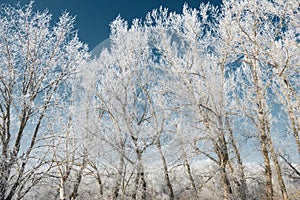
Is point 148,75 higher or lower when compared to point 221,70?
higher

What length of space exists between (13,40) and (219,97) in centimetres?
607

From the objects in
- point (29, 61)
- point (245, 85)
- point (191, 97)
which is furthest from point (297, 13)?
point (29, 61)

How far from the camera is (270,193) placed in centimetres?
695

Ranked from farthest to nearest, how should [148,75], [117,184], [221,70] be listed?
[148,75], [117,184], [221,70]

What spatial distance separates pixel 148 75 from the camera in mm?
12523

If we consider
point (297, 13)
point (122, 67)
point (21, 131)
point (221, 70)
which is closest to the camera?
point (21, 131)

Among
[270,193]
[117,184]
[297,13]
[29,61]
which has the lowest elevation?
[270,193]

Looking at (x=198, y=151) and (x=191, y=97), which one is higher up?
(x=191, y=97)

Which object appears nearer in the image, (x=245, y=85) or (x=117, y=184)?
(x=117, y=184)

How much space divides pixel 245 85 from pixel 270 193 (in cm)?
611

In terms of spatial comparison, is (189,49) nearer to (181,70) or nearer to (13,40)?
(181,70)

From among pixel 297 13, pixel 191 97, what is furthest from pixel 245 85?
pixel 297 13

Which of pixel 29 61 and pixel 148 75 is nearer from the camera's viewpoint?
pixel 29 61

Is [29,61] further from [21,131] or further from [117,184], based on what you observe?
[117,184]
